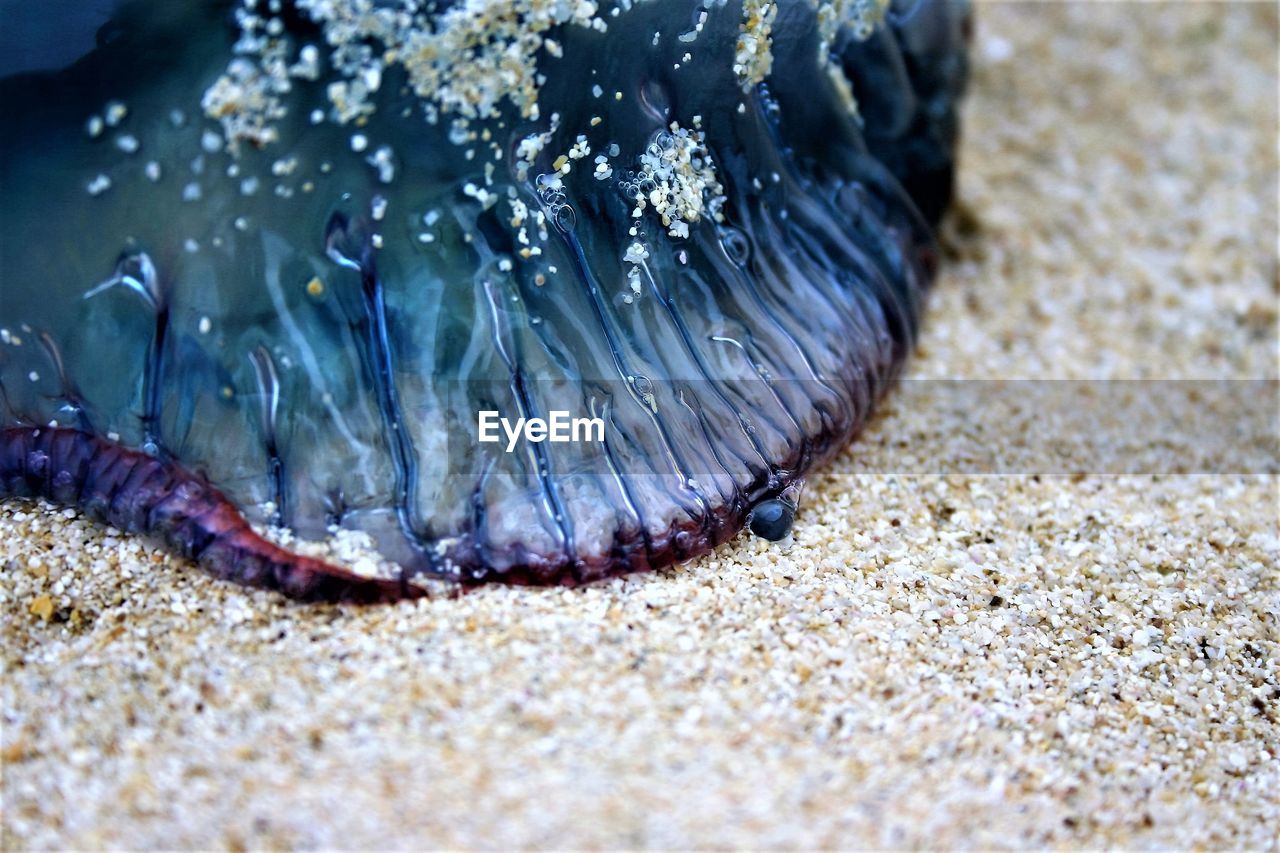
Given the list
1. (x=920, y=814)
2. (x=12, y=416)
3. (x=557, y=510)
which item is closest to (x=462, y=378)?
(x=557, y=510)

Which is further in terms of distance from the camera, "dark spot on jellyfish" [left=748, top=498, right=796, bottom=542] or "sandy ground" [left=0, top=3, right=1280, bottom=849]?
"dark spot on jellyfish" [left=748, top=498, right=796, bottom=542]

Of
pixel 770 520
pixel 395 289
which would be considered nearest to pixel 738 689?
pixel 770 520

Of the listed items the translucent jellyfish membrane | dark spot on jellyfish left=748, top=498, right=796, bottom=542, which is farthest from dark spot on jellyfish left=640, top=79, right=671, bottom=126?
dark spot on jellyfish left=748, top=498, right=796, bottom=542

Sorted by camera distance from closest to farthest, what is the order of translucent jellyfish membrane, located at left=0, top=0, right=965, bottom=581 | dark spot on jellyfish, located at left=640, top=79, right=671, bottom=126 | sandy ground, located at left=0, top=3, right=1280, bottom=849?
1. sandy ground, located at left=0, top=3, right=1280, bottom=849
2. translucent jellyfish membrane, located at left=0, top=0, right=965, bottom=581
3. dark spot on jellyfish, located at left=640, top=79, right=671, bottom=126

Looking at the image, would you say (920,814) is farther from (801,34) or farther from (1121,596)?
(801,34)
